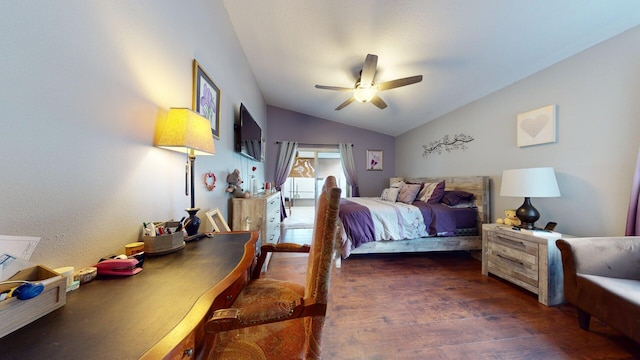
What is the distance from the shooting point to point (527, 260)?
1.94 meters

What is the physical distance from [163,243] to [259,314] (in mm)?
644

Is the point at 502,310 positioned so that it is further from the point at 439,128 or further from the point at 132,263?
the point at 439,128

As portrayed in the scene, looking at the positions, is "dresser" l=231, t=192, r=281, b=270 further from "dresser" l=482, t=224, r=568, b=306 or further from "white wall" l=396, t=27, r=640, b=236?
"white wall" l=396, t=27, r=640, b=236

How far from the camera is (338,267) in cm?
→ 260

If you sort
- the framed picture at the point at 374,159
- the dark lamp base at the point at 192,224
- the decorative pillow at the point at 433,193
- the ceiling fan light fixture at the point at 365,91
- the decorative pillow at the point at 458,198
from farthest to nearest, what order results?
the framed picture at the point at 374,159 → the decorative pillow at the point at 433,193 → the decorative pillow at the point at 458,198 → the ceiling fan light fixture at the point at 365,91 → the dark lamp base at the point at 192,224

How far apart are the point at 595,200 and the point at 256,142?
380 centimetres

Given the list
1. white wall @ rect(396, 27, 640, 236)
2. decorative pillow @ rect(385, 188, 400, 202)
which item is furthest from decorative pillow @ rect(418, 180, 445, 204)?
white wall @ rect(396, 27, 640, 236)

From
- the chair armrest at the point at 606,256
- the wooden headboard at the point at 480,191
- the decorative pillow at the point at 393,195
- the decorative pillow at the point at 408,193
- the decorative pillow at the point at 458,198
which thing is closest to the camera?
the chair armrest at the point at 606,256

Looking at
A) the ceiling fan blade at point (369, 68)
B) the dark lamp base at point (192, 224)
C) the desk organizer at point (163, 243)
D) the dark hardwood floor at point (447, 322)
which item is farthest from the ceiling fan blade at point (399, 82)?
the desk organizer at point (163, 243)

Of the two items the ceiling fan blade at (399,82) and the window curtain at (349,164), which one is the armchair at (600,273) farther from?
the window curtain at (349,164)

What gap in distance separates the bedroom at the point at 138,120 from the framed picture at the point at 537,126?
0.07 metres

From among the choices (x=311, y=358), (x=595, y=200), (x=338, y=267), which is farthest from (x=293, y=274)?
(x=595, y=200)

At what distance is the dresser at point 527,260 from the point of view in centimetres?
180

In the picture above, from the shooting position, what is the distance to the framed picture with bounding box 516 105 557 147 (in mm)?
2146
